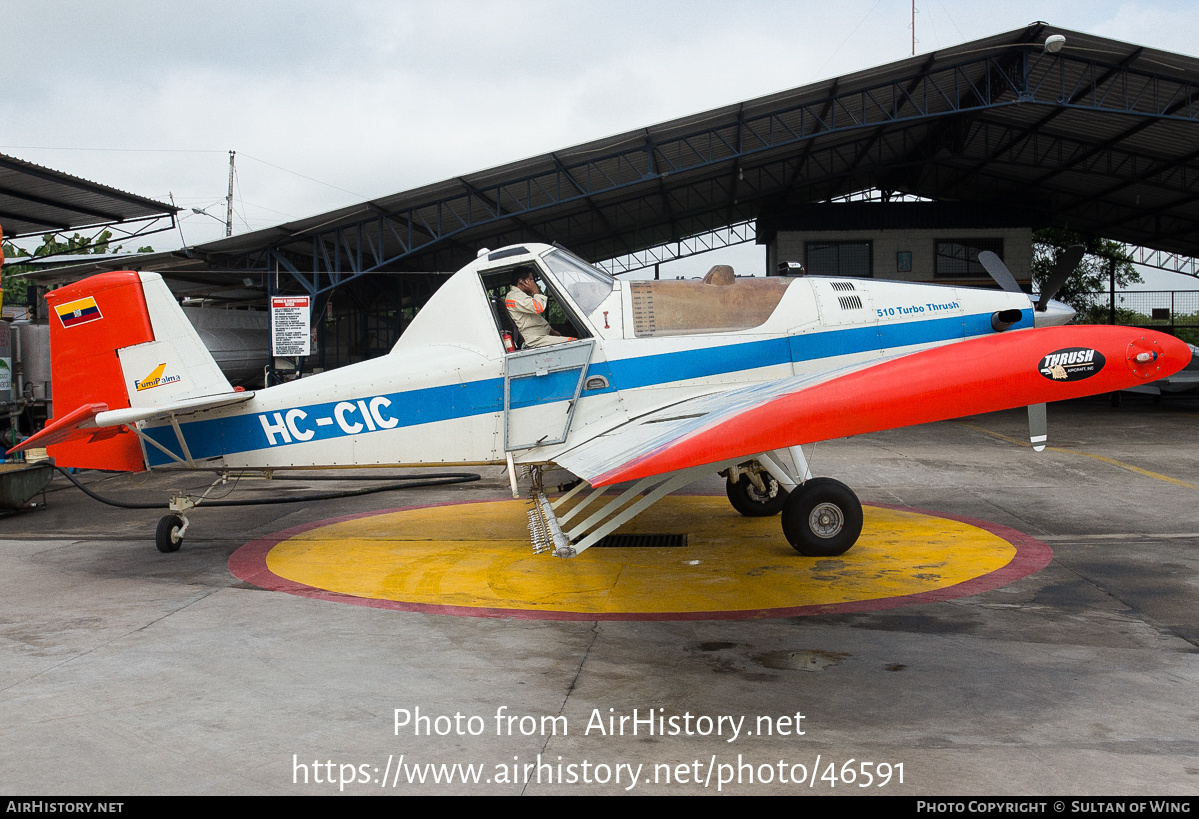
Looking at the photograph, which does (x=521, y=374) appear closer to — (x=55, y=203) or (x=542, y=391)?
(x=542, y=391)

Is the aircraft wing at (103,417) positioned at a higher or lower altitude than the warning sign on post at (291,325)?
lower

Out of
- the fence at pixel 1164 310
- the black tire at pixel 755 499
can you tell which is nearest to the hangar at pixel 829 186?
the fence at pixel 1164 310

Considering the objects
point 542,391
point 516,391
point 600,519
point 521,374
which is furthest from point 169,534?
point 600,519

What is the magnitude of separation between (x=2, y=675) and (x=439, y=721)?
2.94 metres

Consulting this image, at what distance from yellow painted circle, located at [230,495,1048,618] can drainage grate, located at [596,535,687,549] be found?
0.13m

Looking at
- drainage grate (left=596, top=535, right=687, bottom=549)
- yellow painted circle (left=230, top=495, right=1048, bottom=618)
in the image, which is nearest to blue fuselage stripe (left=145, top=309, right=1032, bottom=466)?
yellow painted circle (left=230, top=495, right=1048, bottom=618)

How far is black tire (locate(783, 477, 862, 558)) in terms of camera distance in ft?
24.1

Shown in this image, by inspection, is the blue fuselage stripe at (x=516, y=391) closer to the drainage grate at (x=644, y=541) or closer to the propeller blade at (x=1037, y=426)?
the propeller blade at (x=1037, y=426)

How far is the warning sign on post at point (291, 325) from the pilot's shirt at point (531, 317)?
11657 millimetres

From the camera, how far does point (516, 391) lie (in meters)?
7.76

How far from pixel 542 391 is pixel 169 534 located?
14.0 ft

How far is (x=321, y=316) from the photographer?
2383cm

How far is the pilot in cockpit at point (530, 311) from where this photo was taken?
7.72 metres

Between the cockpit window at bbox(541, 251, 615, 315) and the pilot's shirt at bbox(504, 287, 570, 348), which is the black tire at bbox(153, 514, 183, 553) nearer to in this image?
the pilot's shirt at bbox(504, 287, 570, 348)
